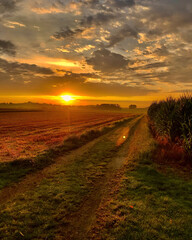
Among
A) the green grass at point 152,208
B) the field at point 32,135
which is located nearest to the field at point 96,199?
the green grass at point 152,208

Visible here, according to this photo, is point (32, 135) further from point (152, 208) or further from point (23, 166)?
point (152, 208)

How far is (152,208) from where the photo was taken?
6605 millimetres

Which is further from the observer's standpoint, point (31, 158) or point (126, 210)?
point (31, 158)

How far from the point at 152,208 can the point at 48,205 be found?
4.55m

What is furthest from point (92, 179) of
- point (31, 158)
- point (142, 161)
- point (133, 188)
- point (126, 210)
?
point (31, 158)

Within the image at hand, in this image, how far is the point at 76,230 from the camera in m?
5.40

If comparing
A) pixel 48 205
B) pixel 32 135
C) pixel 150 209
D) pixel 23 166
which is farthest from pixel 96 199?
pixel 32 135

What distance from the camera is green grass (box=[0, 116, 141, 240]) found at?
213 inches

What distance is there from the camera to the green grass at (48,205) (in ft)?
17.7

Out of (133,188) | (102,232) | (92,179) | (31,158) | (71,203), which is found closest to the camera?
(102,232)

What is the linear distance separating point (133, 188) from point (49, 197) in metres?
4.44

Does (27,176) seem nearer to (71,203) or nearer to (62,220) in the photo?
(71,203)

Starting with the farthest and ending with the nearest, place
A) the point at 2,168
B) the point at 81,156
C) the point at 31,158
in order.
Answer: the point at 81,156 → the point at 31,158 → the point at 2,168

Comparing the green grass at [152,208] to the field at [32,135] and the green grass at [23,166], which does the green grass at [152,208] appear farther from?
the field at [32,135]
